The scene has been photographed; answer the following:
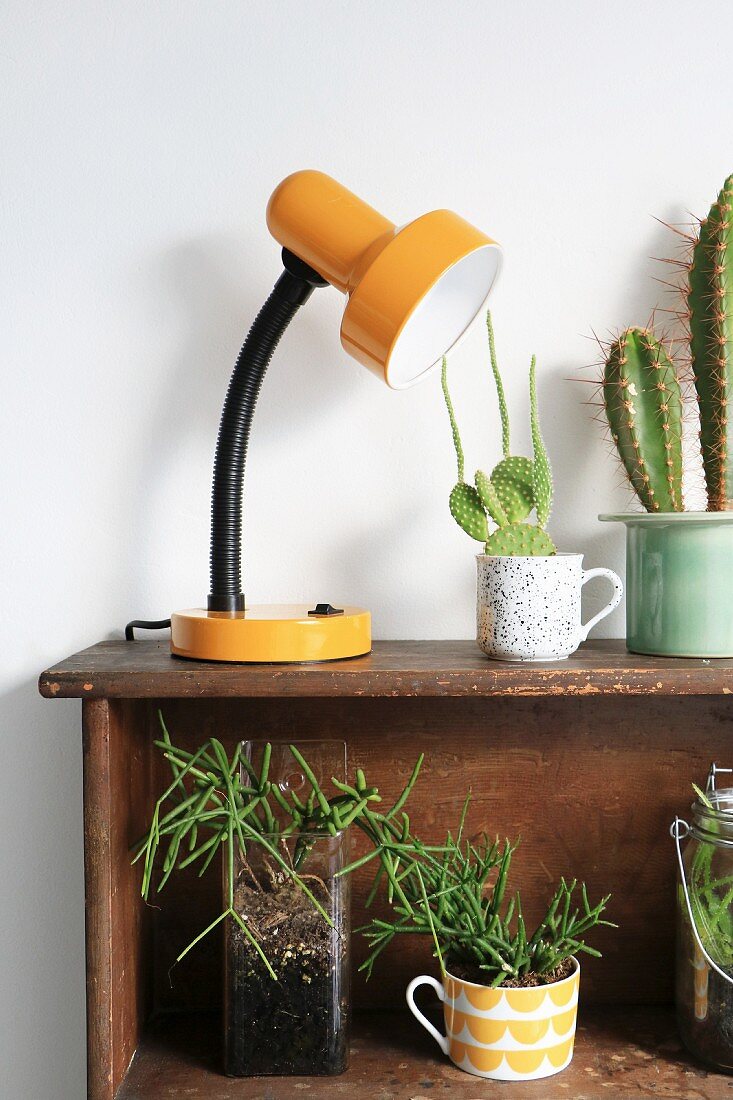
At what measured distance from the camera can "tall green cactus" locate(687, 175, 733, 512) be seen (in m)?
0.86

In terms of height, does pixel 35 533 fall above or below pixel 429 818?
above

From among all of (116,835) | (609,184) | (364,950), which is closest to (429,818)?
Result: (364,950)

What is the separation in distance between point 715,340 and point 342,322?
34 centimetres

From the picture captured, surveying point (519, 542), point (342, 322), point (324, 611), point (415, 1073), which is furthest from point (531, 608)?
point (415, 1073)

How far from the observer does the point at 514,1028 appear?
0.81 metres

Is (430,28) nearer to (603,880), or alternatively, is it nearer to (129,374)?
(129,374)

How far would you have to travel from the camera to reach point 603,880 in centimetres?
97

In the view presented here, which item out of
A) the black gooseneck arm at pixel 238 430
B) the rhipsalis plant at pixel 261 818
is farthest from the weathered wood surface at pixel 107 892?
the black gooseneck arm at pixel 238 430

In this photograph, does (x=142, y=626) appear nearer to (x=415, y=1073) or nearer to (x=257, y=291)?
(x=257, y=291)

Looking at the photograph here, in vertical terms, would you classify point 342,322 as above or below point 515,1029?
above

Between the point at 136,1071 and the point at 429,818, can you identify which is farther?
the point at 429,818

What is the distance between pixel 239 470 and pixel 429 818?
39 centimetres

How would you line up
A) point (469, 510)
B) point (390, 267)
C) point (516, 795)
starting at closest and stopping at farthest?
point (390, 267)
point (469, 510)
point (516, 795)

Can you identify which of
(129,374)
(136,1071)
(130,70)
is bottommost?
(136,1071)
